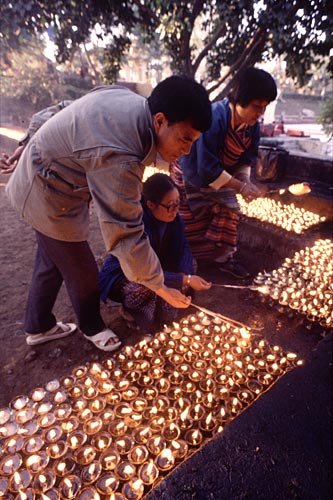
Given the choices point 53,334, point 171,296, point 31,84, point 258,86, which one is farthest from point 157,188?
point 31,84

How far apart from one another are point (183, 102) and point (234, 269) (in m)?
2.90

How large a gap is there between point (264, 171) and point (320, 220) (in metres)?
1.52

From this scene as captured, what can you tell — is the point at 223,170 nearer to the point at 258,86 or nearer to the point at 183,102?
the point at 258,86

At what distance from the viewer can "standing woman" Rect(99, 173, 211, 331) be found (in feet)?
8.57

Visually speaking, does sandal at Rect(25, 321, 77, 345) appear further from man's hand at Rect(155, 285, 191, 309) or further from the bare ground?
man's hand at Rect(155, 285, 191, 309)

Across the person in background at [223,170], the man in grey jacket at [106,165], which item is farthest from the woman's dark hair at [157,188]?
the person in background at [223,170]

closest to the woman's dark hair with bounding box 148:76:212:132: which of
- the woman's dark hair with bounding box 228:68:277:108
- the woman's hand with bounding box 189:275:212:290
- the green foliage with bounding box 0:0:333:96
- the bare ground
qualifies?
the woman's hand with bounding box 189:275:212:290

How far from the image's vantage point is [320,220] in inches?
187

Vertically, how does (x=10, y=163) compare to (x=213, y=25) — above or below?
below

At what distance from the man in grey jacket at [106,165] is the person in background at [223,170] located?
164cm

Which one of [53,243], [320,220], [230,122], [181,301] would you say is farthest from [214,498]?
[320,220]

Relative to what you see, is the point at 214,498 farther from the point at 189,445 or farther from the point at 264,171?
the point at 264,171

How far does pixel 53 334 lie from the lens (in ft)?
9.11

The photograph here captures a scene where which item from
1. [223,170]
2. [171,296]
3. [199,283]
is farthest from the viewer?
[223,170]
